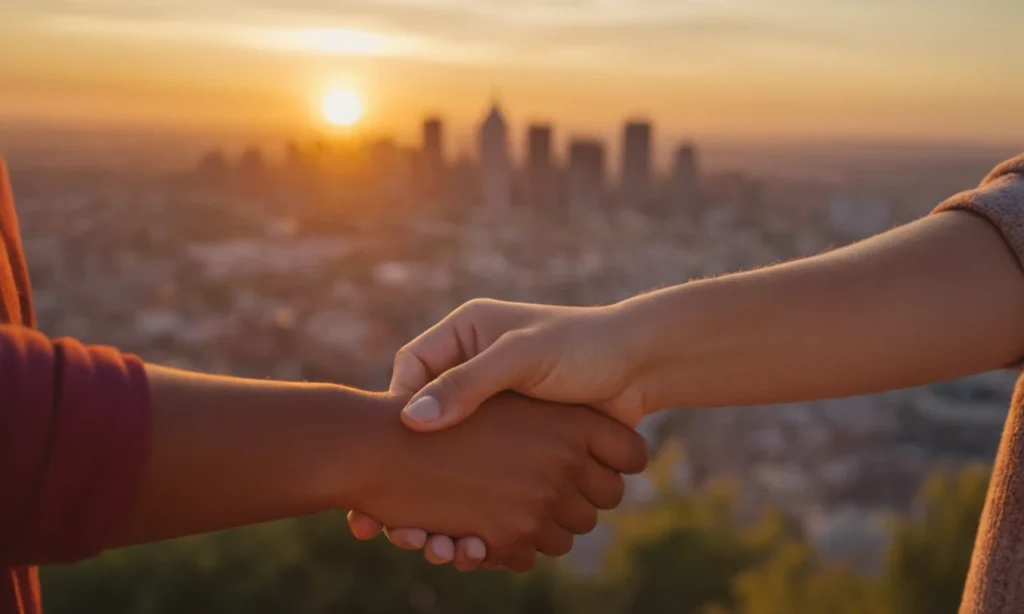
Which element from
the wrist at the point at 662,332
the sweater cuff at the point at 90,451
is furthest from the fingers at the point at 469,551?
the sweater cuff at the point at 90,451

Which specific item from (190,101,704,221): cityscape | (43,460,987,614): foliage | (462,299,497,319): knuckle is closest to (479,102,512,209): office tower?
(190,101,704,221): cityscape

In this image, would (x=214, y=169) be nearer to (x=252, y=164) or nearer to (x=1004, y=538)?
(x=252, y=164)

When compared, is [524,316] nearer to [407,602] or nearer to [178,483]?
[178,483]

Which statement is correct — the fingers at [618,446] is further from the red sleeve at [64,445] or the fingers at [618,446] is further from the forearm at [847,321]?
the red sleeve at [64,445]

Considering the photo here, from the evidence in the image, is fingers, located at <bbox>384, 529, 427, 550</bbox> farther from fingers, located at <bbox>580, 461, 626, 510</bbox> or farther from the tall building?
the tall building

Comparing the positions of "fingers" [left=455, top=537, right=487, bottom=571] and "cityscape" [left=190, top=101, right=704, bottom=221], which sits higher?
"fingers" [left=455, top=537, right=487, bottom=571]

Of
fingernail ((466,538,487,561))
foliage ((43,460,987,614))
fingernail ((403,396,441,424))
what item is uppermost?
fingernail ((403,396,441,424))

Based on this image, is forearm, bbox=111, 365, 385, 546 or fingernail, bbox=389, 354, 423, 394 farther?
fingernail, bbox=389, 354, 423, 394
